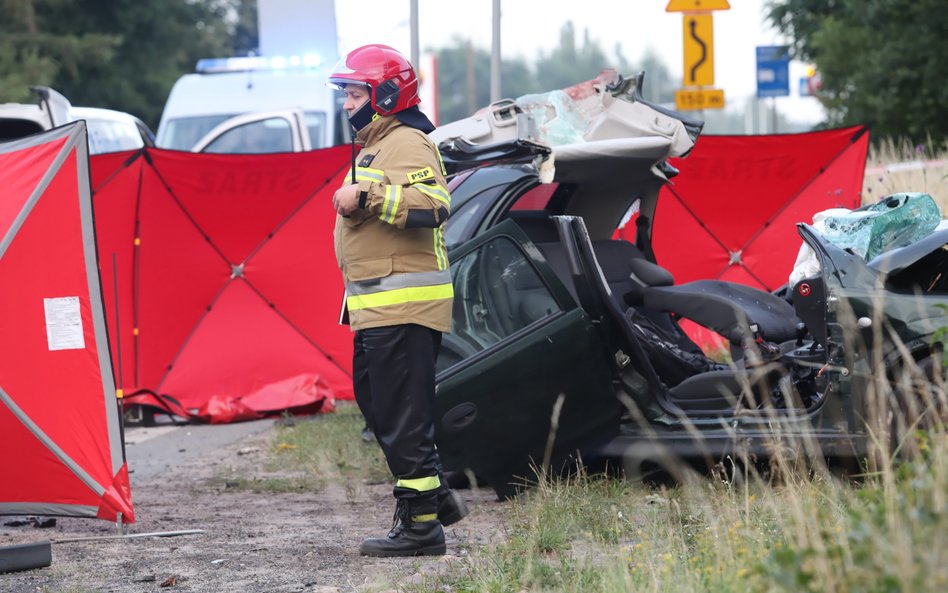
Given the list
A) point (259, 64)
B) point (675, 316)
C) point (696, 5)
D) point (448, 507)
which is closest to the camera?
point (448, 507)

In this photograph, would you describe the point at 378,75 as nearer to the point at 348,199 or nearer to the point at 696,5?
the point at 348,199

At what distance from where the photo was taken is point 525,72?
11425cm

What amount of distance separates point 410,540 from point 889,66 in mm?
15588

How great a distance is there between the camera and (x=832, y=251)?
592 cm

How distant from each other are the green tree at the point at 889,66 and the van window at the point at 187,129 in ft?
28.7

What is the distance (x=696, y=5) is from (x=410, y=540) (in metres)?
8.48

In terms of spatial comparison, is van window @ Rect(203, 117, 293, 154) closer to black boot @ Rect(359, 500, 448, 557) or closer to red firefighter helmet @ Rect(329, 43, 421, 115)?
red firefighter helmet @ Rect(329, 43, 421, 115)

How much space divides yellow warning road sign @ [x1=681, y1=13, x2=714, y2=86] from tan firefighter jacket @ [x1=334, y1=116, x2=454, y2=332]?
26.5 ft

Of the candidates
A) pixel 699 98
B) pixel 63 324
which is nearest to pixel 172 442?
pixel 63 324

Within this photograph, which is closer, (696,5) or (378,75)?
(378,75)

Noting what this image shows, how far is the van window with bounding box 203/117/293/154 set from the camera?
15.1 m

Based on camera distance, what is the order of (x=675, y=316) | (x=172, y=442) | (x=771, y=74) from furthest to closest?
(x=771, y=74)
(x=172, y=442)
(x=675, y=316)

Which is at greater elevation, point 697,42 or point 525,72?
point 697,42

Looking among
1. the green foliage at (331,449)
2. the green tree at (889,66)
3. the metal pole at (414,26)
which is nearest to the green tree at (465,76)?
the green tree at (889,66)
